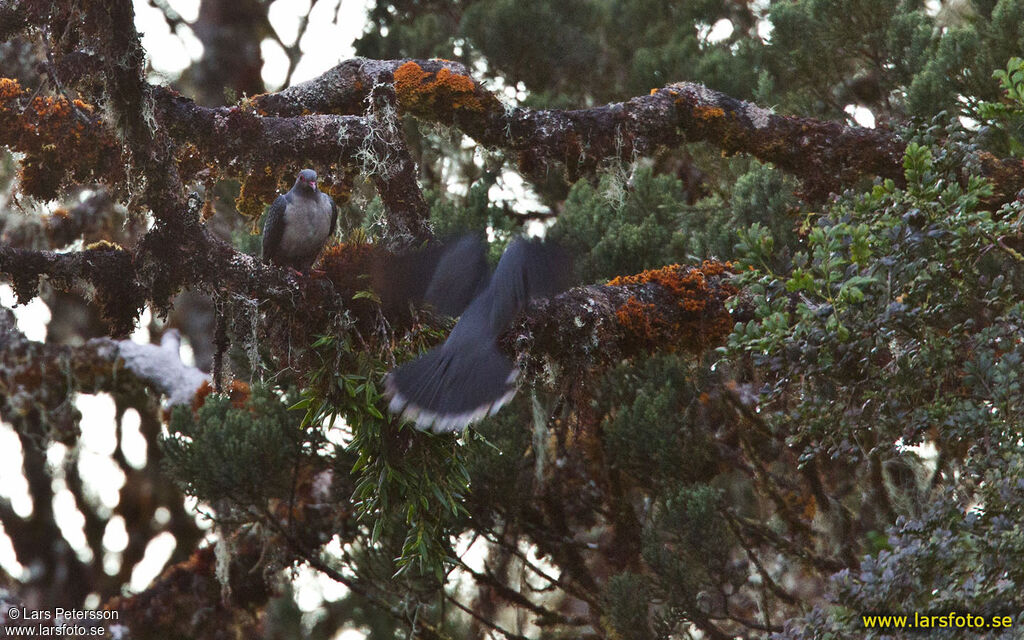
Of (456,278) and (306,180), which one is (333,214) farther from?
(456,278)

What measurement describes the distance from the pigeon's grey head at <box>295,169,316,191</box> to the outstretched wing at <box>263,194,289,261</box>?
0.08 m

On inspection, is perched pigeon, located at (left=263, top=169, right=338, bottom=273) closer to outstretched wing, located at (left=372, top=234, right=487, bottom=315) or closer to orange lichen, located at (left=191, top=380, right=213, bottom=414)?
outstretched wing, located at (left=372, top=234, right=487, bottom=315)

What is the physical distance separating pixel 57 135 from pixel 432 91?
1.40 m

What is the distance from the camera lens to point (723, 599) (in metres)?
4.67

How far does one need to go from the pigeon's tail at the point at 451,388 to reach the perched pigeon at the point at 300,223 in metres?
1.15

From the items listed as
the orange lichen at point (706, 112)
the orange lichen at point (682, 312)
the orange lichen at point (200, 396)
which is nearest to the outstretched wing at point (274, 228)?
the orange lichen at point (200, 396)

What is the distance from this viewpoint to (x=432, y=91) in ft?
13.1

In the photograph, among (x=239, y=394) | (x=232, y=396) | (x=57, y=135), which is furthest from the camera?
Result: (x=239, y=394)

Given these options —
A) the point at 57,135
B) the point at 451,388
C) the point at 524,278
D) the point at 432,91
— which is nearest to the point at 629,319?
the point at 524,278

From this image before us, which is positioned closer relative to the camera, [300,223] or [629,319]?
[629,319]

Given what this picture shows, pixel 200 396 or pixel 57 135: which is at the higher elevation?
pixel 200 396

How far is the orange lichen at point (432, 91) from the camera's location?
3.99 meters

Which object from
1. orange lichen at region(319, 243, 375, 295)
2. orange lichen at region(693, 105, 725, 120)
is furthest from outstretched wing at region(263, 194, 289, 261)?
orange lichen at region(693, 105, 725, 120)

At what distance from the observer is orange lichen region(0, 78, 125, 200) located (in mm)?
3641
